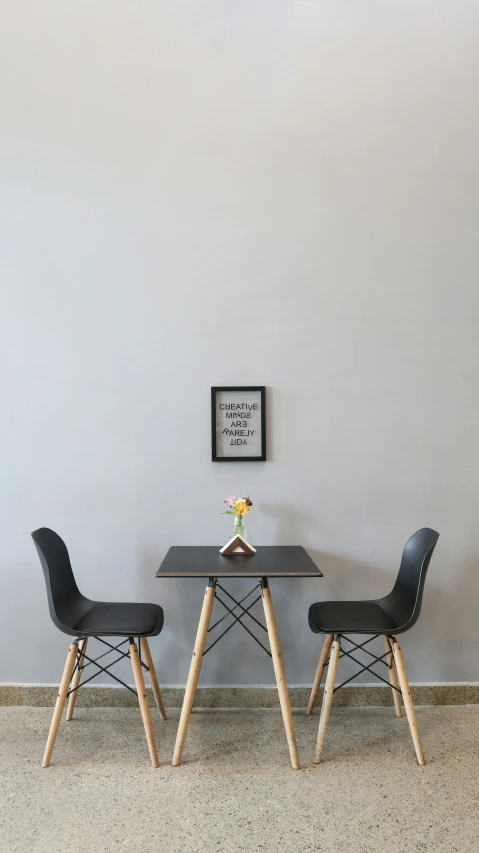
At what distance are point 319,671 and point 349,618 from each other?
0.36 meters

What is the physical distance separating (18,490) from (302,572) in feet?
4.59

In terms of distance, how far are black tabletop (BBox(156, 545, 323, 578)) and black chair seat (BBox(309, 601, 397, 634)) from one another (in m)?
0.23

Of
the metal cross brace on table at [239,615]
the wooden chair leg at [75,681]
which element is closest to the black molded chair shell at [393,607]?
the metal cross brace on table at [239,615]

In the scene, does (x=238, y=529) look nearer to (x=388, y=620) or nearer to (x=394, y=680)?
(x=388, y=620)

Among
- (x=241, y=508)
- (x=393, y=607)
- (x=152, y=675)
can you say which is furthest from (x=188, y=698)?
(x=393, y=607)

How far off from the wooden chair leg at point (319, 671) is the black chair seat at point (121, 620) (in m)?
0.72

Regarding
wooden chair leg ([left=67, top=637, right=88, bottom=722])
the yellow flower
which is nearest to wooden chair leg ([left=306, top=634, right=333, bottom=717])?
the yellow flower

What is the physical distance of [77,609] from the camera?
239cm

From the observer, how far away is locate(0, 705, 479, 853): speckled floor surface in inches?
70.3

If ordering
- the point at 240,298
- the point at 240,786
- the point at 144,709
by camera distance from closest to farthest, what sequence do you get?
1. the point at 240,786
2. the point at 144,709
3. the point at 240,298

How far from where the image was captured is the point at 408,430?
2.62m

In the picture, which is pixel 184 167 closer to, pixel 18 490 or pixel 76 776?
pixel 18 490

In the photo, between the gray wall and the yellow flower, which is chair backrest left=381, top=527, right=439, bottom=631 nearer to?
the gray wall

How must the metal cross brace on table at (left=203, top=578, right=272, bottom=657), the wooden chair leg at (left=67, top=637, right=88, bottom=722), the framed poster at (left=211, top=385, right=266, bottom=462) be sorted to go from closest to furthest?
Answer: the wooden chair leg at (left=67, top=637, right=88, bottom=722)
the metal cross brace on table at (left=203, top=578, right=272, bottom=657)
the framed poster at (left=211, top=385, right=266, bottom=462)
